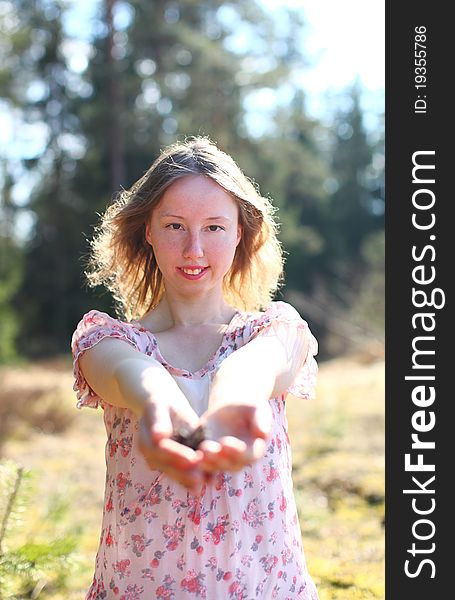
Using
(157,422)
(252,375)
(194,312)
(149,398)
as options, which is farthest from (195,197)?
(157,422)

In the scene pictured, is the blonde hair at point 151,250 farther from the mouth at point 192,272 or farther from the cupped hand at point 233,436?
the cupped hand at point 233,436

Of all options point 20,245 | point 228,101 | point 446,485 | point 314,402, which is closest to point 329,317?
point 228,101

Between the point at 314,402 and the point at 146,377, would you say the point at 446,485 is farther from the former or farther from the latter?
the point at 314,402

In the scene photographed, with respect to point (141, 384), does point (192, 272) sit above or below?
above

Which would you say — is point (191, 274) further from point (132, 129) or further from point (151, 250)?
point (132, 129)

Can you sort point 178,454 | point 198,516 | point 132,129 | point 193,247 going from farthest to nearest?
point 132,129 < point 193,247 < point 198,516 < point 178,454

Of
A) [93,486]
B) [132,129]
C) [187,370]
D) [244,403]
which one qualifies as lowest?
[244,403]

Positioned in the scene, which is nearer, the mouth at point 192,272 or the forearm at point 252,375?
the forearm at point 252,375

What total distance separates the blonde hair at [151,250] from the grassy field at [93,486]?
0.64 meters

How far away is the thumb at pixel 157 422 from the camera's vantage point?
122 cm

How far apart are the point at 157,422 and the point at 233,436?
12 cm

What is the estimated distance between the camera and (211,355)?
1.88 meters

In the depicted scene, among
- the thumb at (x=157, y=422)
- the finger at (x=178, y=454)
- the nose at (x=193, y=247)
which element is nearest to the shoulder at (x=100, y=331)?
the nose at (x=193, y=247)

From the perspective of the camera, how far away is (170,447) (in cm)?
119
